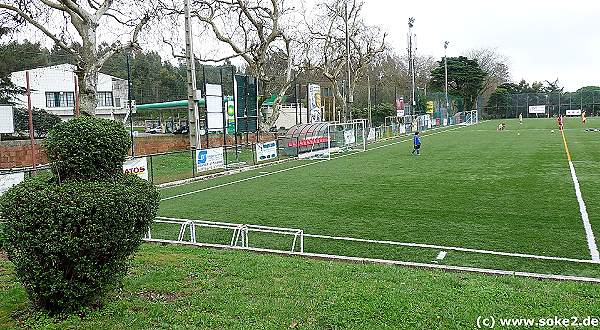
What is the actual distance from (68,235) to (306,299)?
2.62 meters

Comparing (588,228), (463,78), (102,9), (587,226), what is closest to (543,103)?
(463,78)

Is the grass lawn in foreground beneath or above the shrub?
beneath

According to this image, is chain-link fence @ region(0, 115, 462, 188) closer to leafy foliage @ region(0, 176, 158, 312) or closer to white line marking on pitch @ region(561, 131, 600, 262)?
leafy foliage @ region(0, 176, 158, 312)

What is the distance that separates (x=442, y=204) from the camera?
1498cm

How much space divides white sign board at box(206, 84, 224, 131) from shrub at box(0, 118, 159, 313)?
2091 cm

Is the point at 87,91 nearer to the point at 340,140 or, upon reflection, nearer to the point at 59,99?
the point at 340,140

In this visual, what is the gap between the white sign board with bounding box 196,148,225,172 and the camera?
24750 mm

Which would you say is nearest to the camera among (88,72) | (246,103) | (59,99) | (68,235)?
(68,235)

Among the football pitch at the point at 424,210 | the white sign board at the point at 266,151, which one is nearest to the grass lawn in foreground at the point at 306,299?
the football pitch at the point at 424,210

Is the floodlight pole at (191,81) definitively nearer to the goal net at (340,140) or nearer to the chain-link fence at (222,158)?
the chain-link fence at (222,158)

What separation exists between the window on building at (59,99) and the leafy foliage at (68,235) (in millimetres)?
46920

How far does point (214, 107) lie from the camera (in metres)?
27.1

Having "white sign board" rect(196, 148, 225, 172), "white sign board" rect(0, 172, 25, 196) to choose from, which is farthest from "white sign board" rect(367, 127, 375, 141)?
"white sign board" rect(0, 172, 25, 196)

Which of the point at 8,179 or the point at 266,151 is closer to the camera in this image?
the point at 8,179
